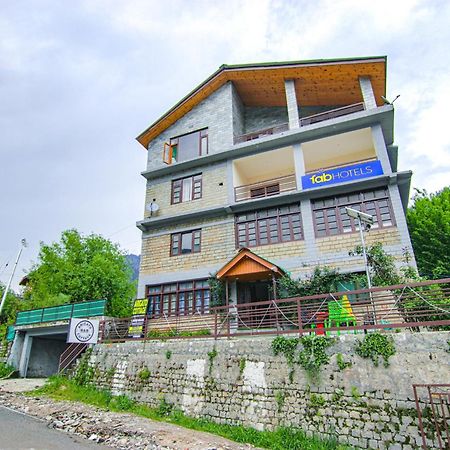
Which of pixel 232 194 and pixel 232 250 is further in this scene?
pixel 232 194

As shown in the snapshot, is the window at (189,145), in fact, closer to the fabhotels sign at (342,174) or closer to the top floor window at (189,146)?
the top floor window at (189,146)

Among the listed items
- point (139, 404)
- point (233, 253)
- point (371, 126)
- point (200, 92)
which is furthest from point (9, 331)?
point (371, 126)

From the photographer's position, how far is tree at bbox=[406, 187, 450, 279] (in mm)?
16984

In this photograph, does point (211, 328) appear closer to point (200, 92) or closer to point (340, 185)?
point (340, 185)

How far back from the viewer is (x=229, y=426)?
848cm

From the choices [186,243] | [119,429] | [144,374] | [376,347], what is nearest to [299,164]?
[186,243]

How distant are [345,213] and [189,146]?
364 inches

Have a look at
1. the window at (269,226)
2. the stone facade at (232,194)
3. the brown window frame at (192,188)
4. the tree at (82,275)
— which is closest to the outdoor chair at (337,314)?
the stone facade at (232,194)

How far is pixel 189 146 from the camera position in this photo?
18.2 m

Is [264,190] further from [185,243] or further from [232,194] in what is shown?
[185,243]

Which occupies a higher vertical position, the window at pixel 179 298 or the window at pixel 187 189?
the window at pixel 187 189

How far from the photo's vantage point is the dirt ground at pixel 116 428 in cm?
728

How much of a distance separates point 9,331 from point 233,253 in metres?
13.5

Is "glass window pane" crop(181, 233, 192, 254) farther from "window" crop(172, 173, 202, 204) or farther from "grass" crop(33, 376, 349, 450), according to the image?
"grass" crop(33, 376, 349, 450)
